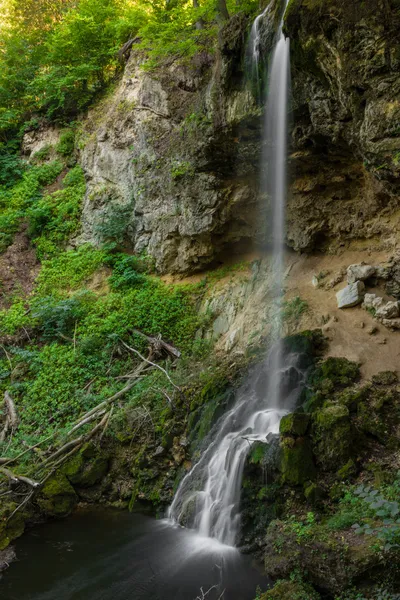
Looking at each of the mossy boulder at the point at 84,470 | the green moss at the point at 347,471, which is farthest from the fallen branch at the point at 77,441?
the green moss at the point at 347,471

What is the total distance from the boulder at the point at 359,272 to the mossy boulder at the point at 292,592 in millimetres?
6488

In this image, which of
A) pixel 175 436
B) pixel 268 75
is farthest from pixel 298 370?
pixel 268 75

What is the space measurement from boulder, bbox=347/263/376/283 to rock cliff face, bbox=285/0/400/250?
89 cm

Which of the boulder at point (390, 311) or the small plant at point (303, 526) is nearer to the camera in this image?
the small plant at point (303, 526)

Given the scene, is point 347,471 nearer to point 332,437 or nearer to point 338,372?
point 332,437

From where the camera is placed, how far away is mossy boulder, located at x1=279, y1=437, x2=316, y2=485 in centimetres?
615

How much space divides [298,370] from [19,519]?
571 centimetres

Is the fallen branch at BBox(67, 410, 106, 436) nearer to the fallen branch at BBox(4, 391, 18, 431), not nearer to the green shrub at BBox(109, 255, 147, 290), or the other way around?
the fallen branch at BBox(4, 391, 18, 431)

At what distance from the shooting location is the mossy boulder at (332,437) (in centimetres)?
618

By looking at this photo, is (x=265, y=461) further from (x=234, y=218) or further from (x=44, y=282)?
(x=44, y=282)

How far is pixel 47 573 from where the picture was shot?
629 cm

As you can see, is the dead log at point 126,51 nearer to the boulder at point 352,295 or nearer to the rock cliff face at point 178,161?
the rock cliff face at point 178,161

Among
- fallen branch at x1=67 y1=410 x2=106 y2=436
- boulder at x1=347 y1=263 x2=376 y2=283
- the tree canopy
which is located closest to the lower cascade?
boulder at x1=347 y1=263 x2=376 y2=283

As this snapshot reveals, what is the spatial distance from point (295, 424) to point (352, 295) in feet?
13.3
